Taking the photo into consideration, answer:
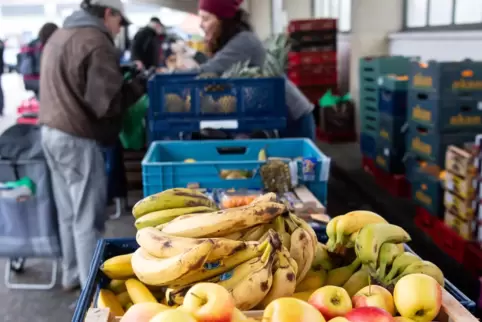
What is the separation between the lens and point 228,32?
3.46 metres

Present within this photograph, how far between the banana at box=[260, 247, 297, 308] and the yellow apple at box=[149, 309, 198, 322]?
222 millimetres

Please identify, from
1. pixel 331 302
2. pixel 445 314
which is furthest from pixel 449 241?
pixel 331 302

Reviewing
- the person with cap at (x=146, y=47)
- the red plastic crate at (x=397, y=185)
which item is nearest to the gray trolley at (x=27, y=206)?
the red plastic crate at (x=397, y=185)

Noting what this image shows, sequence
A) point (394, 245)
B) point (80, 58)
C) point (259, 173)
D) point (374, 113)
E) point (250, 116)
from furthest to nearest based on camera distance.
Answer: point (374, 113) → point (250, 116) → point (80, 58) → point (259, 173) → point (394, 245)

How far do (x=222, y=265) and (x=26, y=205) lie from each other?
2403 millimetres

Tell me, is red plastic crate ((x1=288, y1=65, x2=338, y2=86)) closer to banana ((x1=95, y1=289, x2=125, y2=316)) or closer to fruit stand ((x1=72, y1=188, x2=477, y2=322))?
fruit stand ((x1=72, y1=188, x2=477, y2=322))

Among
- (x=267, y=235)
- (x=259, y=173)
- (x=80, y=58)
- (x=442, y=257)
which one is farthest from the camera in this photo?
(x=442, y=257)

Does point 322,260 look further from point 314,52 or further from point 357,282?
point 314,52

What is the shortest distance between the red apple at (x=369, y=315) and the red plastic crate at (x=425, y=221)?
10.6 ft

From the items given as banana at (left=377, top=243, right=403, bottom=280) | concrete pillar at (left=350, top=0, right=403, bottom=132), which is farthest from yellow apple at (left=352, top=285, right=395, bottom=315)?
concrete pillar at (left=350, top=0, right=403, bottom=132)

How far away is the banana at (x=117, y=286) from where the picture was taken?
140 cm

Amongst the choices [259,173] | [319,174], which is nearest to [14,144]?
[259,173]

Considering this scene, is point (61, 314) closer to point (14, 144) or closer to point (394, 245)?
point (14, 144)

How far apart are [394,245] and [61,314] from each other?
242 centimetres
